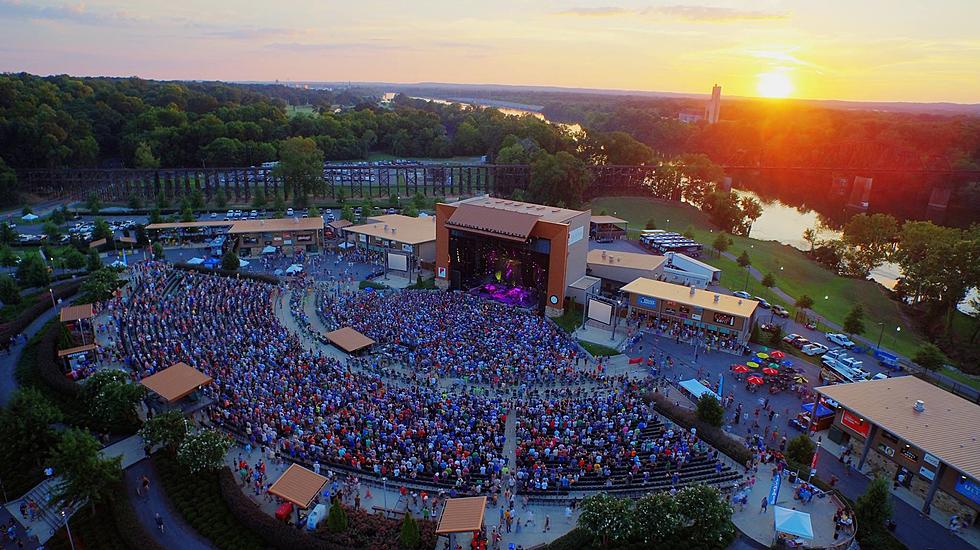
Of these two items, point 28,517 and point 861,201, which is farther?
point 861,201

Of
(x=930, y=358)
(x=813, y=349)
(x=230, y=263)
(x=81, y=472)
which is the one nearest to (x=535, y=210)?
(x=813, y=349)

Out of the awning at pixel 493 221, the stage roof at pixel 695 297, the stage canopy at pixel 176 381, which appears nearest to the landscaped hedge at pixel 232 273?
the awning at pixel 493 221

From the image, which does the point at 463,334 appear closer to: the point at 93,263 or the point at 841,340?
the point at 841,340

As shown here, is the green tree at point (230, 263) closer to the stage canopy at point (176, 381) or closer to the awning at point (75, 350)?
the awning at point (75, 350)

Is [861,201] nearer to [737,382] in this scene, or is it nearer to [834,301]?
[834,301]

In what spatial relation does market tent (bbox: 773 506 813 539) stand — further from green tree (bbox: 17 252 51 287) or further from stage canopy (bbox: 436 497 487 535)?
green tree (bbox: 17 252 51 287)

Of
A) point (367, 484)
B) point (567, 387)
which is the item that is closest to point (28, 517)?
point (367, 484)

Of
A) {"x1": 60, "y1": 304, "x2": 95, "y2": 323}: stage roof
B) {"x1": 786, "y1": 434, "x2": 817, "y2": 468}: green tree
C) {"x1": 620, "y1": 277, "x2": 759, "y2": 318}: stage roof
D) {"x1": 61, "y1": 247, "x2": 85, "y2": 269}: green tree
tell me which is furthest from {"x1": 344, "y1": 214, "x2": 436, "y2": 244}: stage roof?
{"x1": 786, "y1": 434, "x2": 817, "y2": 468}: green tree

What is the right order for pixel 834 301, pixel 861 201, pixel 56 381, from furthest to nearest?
pixel 861 201 → pixel 834 301 → pixel 56 381
